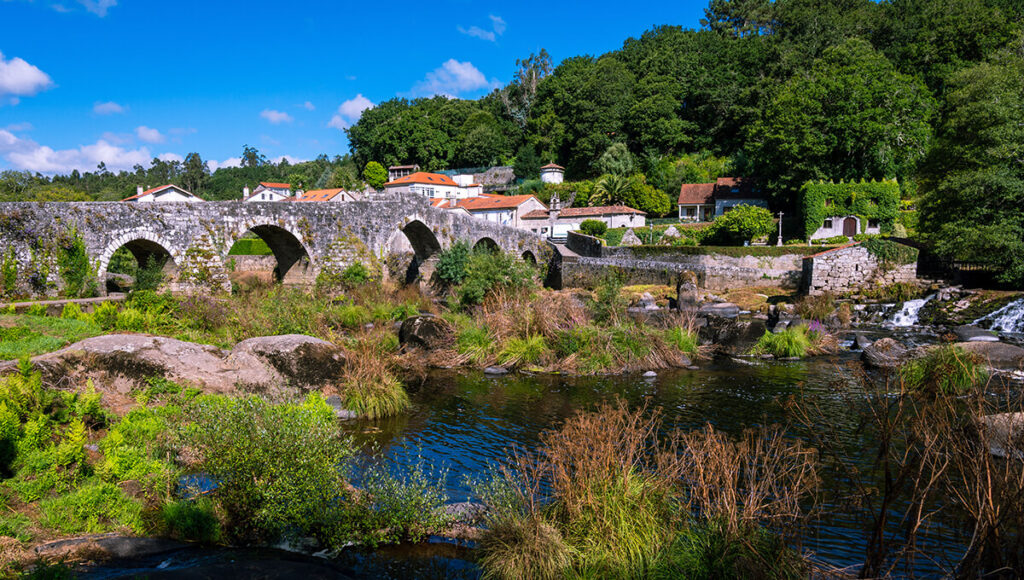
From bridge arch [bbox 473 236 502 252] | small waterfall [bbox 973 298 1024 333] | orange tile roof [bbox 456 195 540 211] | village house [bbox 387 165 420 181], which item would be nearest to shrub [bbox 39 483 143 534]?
small waterfall [bbox 973 298 1024 333]

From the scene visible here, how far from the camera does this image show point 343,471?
6.95 m

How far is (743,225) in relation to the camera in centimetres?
3828

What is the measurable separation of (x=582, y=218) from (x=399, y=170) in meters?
37.0

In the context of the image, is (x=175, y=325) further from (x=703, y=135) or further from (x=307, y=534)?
(x=703, y=135)

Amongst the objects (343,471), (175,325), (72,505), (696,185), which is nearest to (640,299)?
(175,325)

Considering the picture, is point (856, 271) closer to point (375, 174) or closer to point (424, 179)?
point (424, 179)

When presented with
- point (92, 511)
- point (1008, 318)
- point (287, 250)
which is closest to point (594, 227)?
point (287, 250)

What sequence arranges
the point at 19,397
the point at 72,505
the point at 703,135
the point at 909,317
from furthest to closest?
1. the point at 703,135
2. the point at 909,317
3. the point at 19,397
4. the point at 72,505

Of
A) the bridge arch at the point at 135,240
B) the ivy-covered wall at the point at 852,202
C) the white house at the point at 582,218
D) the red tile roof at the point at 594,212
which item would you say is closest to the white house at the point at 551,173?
the white house at the point at 582,218

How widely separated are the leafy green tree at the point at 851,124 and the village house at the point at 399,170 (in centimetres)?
5013

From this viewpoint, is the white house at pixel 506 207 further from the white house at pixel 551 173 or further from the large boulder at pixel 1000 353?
the large boulder at pixel 1000 353

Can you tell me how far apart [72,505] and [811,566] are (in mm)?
7320

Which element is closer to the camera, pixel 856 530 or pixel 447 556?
pixel 447 556

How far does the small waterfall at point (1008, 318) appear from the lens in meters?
19.9
